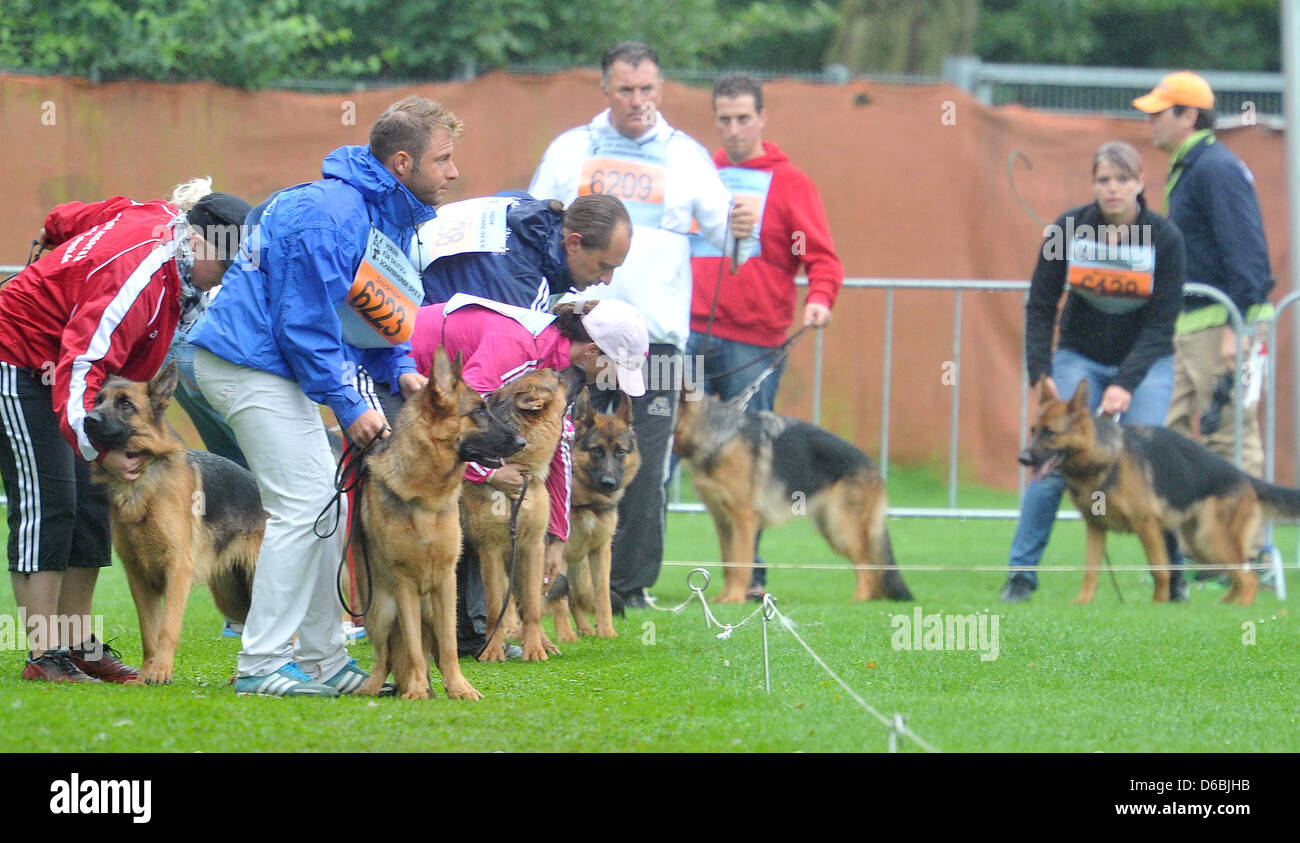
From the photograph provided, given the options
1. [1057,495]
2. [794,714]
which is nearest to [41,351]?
[794,714]

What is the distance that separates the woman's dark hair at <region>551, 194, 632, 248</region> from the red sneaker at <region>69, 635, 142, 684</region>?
235 centimetres

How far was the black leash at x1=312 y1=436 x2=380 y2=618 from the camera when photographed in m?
4.56

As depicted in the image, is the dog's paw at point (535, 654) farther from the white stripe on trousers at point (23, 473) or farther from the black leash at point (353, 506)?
the white stripe on trousers at point (23, 473)

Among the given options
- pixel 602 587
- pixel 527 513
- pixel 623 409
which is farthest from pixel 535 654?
pixel 623 409

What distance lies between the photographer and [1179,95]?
8578 mm

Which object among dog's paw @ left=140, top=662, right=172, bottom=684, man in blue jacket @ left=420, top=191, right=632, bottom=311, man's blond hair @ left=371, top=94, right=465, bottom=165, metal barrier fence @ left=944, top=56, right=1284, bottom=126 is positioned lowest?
dog's paw @ left=140, top=662, right=172, bottom=684

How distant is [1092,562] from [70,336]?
18.4 feet

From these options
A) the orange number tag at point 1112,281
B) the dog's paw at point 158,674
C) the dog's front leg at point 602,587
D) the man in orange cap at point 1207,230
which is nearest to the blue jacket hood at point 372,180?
the dog's paw at point 158,674

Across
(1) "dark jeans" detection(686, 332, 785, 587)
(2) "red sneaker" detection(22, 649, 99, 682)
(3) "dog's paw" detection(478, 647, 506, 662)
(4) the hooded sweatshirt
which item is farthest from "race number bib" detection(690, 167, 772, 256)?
(2) "red sneaker" detection(22, 649, 99, 682)

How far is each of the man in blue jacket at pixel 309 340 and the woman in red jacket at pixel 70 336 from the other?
436mm

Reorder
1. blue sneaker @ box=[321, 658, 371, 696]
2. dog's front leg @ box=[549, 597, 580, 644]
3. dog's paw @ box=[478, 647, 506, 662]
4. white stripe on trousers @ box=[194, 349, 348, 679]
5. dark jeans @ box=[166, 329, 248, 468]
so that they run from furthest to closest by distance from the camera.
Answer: dog's front leg @ box=[549, 597, 580, 644]
dark jeans @ box=[166, 329, 248, 468]
dog's paw @ box=[478, 647, 506, 662]
blue sneaker @ box=[321, 658, 371, 696]
white stripe on trousers @ box=[194, 349, 348, 679]

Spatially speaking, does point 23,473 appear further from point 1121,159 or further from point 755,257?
point 1121,159

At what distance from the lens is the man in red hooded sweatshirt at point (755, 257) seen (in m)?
7.80

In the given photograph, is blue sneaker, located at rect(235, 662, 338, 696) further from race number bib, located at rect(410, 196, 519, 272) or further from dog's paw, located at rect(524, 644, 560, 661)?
race number bib, located at rect(410, 196, 519, 272)
